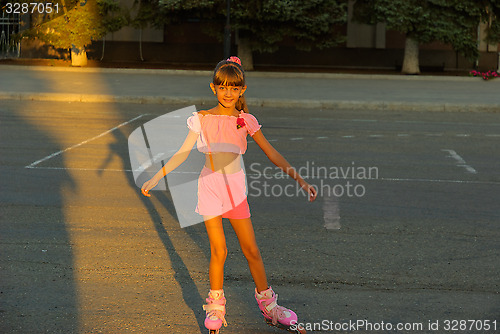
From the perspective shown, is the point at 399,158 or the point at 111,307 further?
the point at 399,158

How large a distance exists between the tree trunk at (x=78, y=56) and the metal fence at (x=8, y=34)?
19.7 ft

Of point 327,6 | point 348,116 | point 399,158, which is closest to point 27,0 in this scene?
point 327,6

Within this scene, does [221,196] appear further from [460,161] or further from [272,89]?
[272,89]

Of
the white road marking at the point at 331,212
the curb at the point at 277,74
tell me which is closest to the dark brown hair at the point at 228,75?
the white road marking at the point at 331,212

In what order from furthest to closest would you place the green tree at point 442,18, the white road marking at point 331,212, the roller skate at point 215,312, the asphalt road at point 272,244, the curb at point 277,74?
the green tree at point 442,18 → the curb at point 277,74 → the white road marking at point 331,212 → the asphalt road at point 272,244 → the roller skate at point 215,312

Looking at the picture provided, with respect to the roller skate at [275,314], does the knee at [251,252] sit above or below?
above

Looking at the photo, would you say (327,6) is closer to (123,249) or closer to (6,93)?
(6,93)

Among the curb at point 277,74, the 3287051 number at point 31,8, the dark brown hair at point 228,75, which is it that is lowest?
the curb at point 277,74

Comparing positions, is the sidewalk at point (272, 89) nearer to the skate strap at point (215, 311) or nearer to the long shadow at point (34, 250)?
the long shadow at point (34, 250)

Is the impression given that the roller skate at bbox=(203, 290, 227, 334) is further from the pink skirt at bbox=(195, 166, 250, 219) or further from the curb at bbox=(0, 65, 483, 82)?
the curb at bbox=(0, 65, 483, 82)

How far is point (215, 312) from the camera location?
4906mm

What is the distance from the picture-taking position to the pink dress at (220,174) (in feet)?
16.3

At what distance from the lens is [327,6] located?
35281 mm

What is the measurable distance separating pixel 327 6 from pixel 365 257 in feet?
96.5
